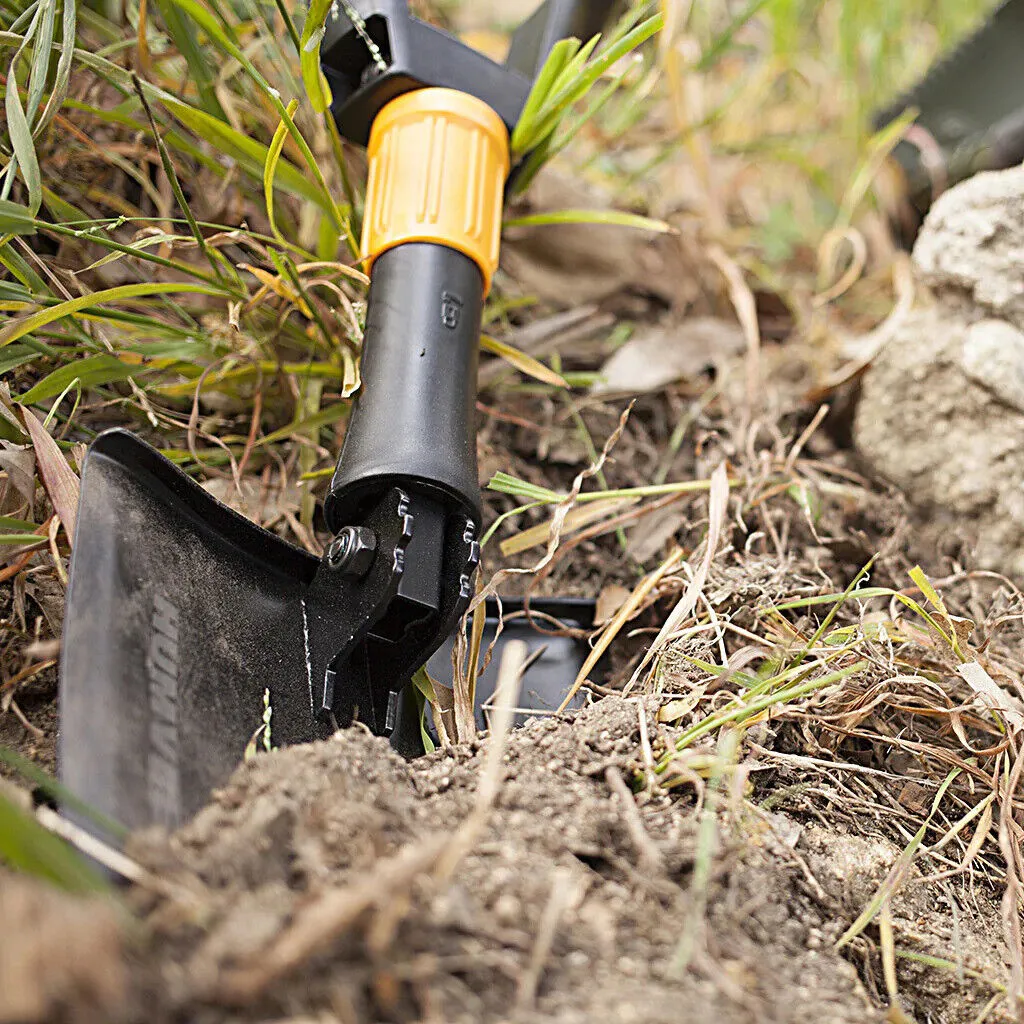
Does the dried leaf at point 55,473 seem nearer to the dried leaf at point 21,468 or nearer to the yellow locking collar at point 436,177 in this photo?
the dried leaf at point 21,468

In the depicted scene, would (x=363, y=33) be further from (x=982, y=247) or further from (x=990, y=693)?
(x=990, y=693)

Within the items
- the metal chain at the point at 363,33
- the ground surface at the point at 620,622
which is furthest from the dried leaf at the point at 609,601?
the metal chain at the point at 363,33

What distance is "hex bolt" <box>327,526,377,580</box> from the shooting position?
922 millimetres

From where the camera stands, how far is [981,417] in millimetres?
1304

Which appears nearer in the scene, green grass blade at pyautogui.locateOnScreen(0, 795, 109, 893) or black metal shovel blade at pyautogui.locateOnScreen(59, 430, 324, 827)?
green grass blade at pyautogui.locateOnScreen(0, 795, 109, 893)

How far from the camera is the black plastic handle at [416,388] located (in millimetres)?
949

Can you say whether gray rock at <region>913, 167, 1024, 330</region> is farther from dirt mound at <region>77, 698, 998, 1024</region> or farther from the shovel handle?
dirt mound at <region>77, 698, 998, 1024</region>

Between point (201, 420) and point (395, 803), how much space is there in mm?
683

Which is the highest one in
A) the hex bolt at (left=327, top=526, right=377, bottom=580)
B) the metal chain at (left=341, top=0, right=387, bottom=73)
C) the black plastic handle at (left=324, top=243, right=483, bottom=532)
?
the metal chain at (left=341, top=0, right=387, bottom=73)

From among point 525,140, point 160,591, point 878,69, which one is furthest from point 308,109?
point 878,69

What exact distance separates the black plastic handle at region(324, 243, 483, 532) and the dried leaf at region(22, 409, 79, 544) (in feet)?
0.88

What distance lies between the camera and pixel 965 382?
1313 mm

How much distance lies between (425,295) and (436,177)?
0.17 m

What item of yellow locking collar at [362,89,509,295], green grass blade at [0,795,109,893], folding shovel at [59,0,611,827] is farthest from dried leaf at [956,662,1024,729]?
green grass blade at [0,795,109,893]
